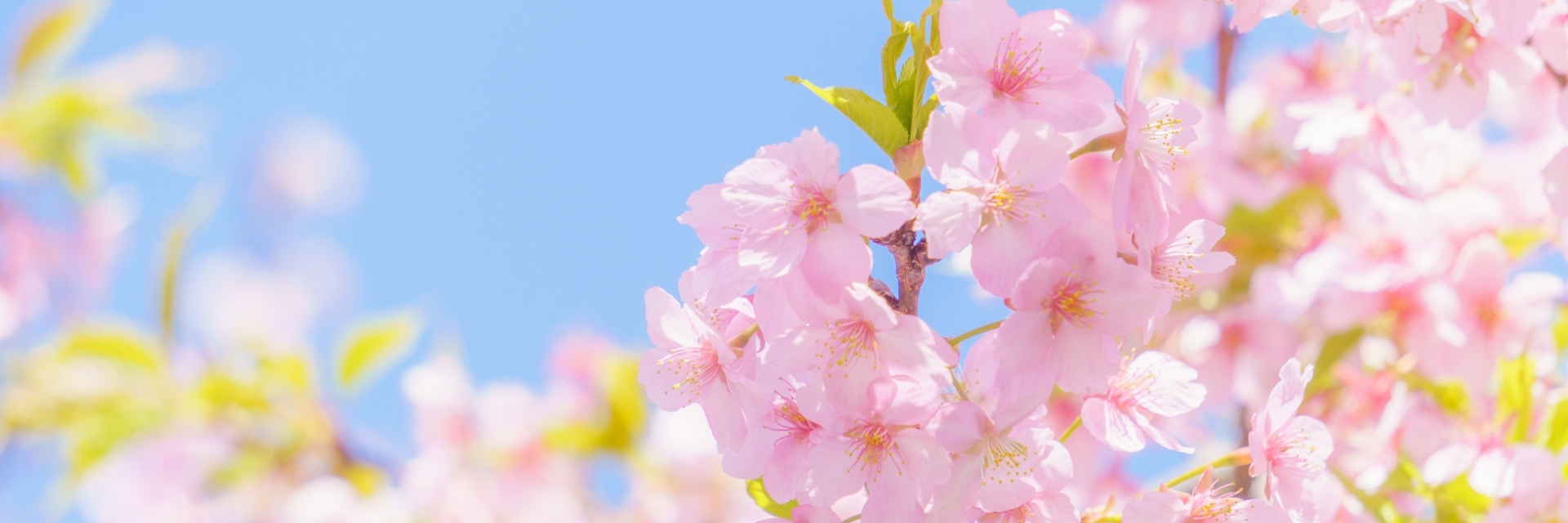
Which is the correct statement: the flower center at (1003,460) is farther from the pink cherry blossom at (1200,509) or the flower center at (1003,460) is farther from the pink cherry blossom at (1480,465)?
the pink cherry blossom at (1480,465)

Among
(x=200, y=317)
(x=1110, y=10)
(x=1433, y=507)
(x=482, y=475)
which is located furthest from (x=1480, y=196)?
(x=200, y=317)

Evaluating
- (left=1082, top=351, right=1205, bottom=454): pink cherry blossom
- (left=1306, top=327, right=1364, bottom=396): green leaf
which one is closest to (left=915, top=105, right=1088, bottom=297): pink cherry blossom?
(left=1082, top=351, right=1205, bottom=454): pink cherry blossom

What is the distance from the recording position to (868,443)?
0.48 metres

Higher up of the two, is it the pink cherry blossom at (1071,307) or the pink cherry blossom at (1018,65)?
the pink cherry blossom at (1018,65)

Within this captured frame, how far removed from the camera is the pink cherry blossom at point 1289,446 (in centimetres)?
54

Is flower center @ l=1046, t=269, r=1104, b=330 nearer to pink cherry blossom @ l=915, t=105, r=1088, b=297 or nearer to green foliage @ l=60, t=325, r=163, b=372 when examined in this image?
pink cherry blossom @ l=915, t=105, r=1088, b=297

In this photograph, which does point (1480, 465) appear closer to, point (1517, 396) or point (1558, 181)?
point (1517, 396)

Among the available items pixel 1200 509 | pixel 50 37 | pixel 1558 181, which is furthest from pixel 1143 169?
pixel 50 37

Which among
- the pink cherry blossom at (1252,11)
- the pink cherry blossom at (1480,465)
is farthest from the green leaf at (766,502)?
the pink cherry blossom at (1480,465)

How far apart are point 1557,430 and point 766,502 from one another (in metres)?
0.71

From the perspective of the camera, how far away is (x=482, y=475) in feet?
5.70

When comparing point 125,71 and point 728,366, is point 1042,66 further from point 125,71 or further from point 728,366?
point 125,71

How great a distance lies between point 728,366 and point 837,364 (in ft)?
0.23

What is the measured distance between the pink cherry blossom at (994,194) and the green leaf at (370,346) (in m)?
1.30
